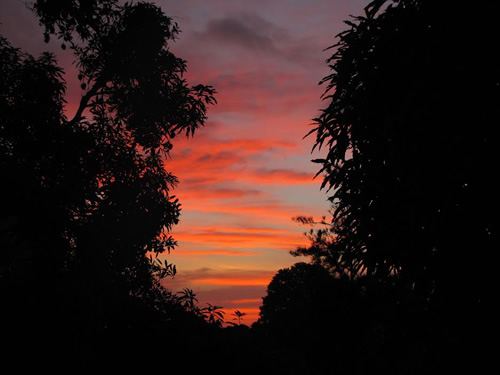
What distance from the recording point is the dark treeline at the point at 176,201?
359 inches

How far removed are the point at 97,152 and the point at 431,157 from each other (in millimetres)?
11996

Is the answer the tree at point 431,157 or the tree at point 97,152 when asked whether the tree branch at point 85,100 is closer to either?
the tree at point 97,152

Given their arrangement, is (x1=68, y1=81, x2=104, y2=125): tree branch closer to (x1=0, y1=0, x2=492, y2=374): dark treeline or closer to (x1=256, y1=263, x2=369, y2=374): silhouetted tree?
(x1=0, y1=0, x2=492, y2=374): dark treeline

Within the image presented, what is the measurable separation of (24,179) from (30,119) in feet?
8.46

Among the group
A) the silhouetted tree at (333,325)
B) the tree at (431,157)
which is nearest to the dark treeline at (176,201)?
the tree at (431,157)

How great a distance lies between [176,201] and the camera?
2095cm

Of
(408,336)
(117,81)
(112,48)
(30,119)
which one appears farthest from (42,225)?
(408,336)

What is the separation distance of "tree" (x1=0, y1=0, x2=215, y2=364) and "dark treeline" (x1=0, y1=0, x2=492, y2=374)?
6 cm

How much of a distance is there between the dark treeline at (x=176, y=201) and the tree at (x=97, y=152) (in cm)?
6

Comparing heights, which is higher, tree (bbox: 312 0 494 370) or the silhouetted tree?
tree (bbox: 312 0 494 370)

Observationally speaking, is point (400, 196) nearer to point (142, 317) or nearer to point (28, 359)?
point (142, 317)

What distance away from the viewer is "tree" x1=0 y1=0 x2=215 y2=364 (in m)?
16.1

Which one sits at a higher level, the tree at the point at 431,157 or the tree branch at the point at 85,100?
the tree branch at the point at 85,100

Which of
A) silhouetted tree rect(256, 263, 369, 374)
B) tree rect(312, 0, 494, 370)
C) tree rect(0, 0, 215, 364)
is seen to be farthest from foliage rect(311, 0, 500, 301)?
silhouetted tree rect(256, 263, 369, 374)
